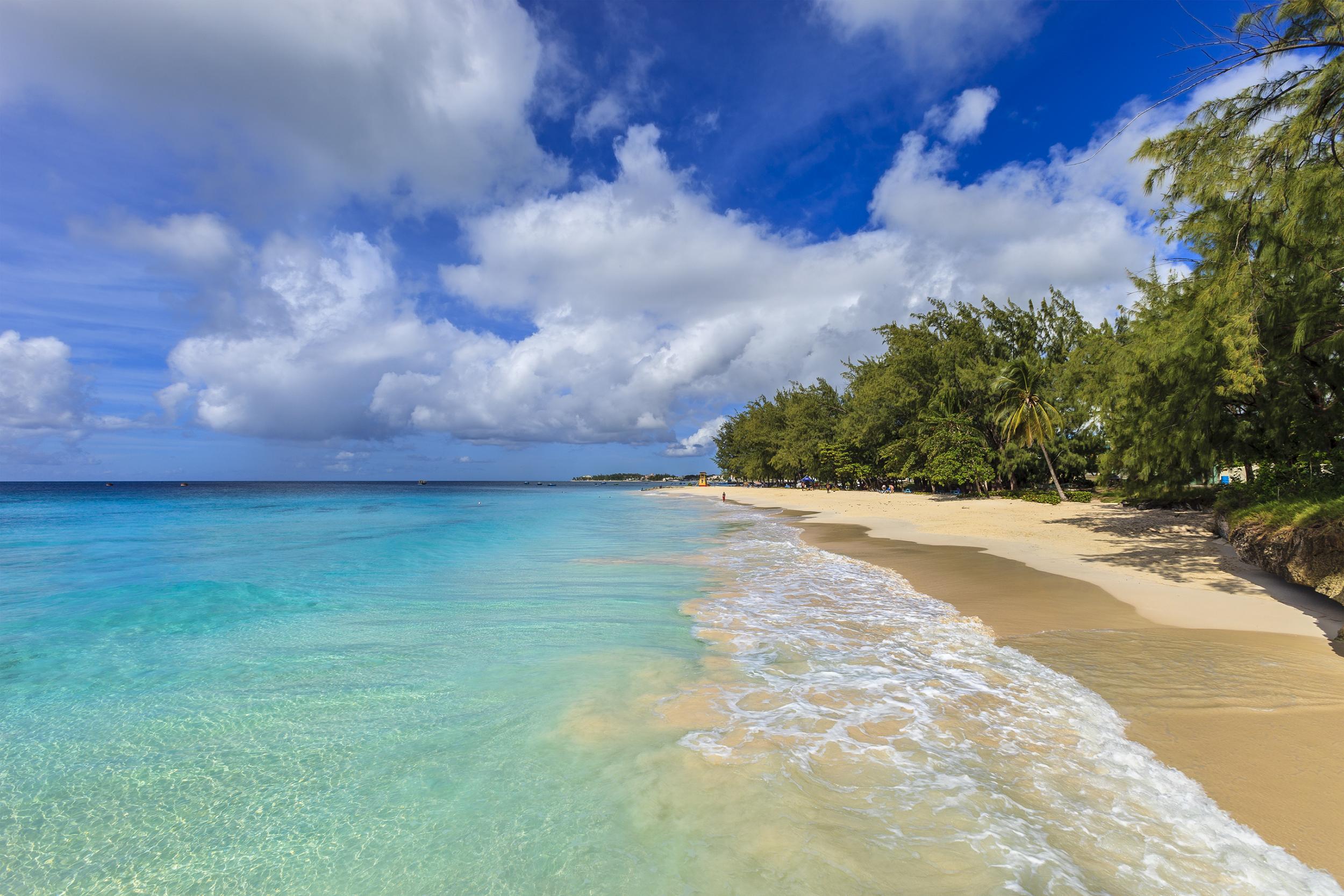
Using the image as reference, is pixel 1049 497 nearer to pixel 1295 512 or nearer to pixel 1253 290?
pixel 1295 512

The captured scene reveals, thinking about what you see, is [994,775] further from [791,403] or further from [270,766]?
[791,403]

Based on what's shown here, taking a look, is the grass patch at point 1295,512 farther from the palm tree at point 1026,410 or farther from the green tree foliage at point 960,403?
the palm tree at point 1026,410

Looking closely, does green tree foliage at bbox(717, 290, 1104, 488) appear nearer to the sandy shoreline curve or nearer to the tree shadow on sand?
the tree shadow on sand

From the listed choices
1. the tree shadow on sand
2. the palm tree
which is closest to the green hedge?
the palm tree

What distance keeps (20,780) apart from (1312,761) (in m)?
10.9

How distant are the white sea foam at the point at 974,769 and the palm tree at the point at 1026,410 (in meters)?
30.6

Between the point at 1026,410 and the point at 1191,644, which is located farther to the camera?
the point at 1026,410

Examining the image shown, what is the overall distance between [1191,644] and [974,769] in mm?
5215

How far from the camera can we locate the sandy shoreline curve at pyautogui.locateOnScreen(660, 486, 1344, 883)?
4109 millimetres

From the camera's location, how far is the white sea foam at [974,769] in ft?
11.0

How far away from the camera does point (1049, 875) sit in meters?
3.33

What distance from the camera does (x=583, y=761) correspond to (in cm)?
485

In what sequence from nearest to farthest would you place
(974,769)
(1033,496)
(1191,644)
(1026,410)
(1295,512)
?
(974,769) → (1191,644) → (1295,512) → (1026,410) → (1033,496)

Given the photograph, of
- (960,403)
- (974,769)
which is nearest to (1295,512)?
(974,769)
